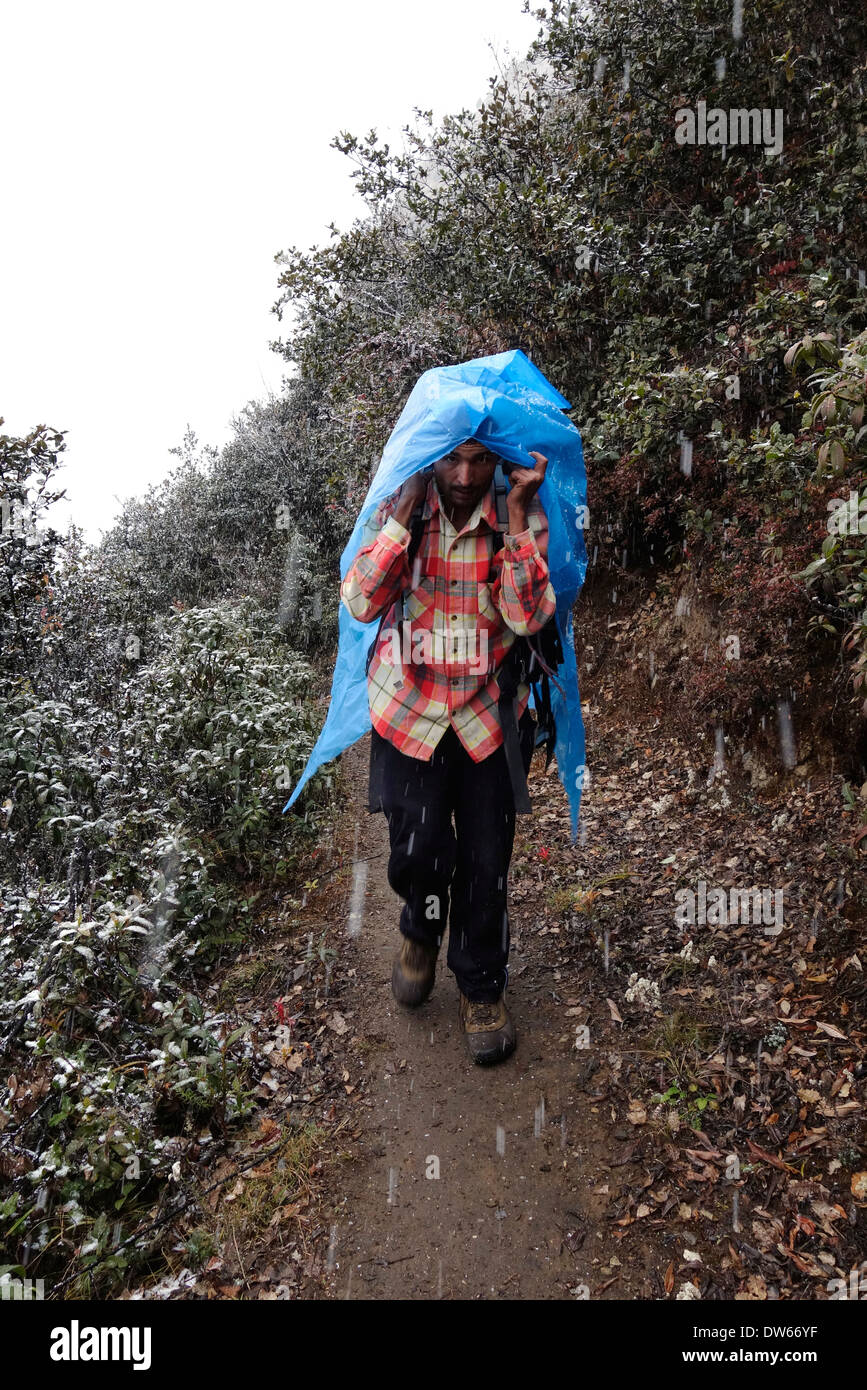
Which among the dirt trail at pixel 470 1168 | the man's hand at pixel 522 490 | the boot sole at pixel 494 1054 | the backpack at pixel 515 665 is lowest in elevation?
the dirt trail at pixel 470 1168

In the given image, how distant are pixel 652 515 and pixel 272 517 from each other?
839cm

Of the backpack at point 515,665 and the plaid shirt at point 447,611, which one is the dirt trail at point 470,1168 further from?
the plaid shirt at point 447,611

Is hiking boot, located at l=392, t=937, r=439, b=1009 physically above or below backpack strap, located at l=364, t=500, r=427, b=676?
below

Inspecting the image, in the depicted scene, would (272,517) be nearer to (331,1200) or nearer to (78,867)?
(78,867)

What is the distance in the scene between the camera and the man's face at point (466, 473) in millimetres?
2732

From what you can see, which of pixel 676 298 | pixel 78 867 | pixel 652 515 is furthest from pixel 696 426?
pixel 78 867

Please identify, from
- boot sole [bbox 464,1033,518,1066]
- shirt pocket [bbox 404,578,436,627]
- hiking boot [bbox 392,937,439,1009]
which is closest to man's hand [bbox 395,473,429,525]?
shirt pocket [bbox 404,578,436,627]

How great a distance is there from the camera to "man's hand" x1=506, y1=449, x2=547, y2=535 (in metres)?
2.72

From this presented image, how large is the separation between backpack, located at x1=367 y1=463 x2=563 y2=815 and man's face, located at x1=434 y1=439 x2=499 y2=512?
112 millimetres

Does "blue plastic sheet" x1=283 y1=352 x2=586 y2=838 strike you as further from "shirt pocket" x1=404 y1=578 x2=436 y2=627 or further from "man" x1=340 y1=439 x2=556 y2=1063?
"shirt pocket" x1=404 y1=578 x2=436 y2=627

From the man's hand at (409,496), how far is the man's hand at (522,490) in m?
0.33

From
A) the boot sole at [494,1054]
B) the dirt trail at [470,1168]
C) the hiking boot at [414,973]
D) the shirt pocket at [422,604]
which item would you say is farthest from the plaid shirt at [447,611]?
the dirt trail at [470,1168]

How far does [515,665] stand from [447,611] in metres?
0.40

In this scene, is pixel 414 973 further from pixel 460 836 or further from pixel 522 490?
pixel 522 490
